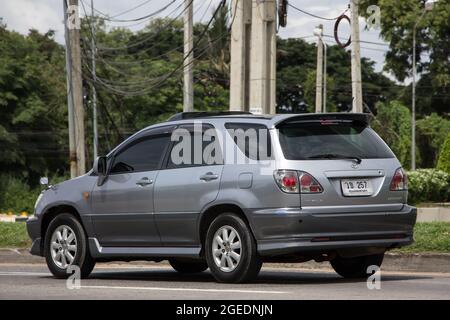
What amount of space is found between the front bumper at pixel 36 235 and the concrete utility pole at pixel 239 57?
7.98 m

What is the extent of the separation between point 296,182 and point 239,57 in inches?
407

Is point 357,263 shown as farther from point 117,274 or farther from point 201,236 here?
point 117,274

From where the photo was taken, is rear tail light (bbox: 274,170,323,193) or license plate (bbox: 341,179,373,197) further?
license plate (bbox: 341,179,373,197)

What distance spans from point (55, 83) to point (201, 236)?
200 feet

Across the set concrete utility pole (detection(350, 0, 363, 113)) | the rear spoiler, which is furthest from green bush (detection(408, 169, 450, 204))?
the rear spoiler

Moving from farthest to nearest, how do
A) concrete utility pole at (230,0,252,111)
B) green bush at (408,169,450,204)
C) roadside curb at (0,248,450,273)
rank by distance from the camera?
1. green bush at (408,169,450,204)
2. concrete utility pole at (230,0,252,111)
3. roadside curb at (0,248,450,273)

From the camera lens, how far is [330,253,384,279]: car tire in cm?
1270

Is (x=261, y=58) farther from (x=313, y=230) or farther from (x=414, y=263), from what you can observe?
(x=313, y=230)

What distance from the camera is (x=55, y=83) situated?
72188 millimetres

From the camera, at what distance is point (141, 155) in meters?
13.1

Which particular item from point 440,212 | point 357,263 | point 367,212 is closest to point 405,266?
point 357,263

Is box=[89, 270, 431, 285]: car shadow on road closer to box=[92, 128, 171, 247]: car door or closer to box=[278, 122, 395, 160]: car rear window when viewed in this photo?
box=[92, 128, 171, 247]: car door

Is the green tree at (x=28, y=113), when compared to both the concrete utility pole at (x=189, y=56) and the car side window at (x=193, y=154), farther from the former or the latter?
the car side window at (x=193, y=154)

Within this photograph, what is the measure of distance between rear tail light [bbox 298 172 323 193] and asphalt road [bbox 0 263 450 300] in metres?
0.89
